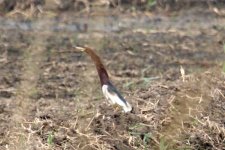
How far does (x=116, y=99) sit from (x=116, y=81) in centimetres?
148

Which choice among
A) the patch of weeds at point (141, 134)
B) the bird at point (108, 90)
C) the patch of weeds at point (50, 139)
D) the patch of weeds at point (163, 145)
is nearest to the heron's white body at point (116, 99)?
the bird at point (108, 90)

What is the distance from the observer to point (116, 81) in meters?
6.25

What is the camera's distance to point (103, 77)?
4.93m

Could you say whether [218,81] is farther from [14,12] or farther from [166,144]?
[14,12]

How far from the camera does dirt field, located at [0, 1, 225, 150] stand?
4.49 metres

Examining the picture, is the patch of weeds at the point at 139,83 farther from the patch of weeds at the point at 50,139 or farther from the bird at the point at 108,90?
the patch of weeds at the point at 50,139

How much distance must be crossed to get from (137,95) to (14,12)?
3330 millimetres

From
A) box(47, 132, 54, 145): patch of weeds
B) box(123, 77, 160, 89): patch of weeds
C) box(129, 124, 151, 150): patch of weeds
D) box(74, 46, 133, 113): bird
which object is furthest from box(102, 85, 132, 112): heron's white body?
box(123, 77, 160, 89): patch of weeds

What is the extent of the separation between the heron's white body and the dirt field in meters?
0.04

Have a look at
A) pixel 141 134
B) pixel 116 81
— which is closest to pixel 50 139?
pixel 141 134

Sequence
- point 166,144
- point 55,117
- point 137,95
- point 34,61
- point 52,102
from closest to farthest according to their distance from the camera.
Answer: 1. point 166,144
2. point 55,117
3. point 137,95
4. point 52,102
5. point 34,61

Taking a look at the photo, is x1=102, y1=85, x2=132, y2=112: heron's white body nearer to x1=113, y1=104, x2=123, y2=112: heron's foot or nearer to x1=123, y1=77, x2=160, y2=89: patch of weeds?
x1=113, y1=104, x2=123, y2=112: heron's foot

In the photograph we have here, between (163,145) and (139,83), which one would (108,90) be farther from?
(139,83)

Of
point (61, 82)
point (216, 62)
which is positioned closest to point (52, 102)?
point (61, 82)
